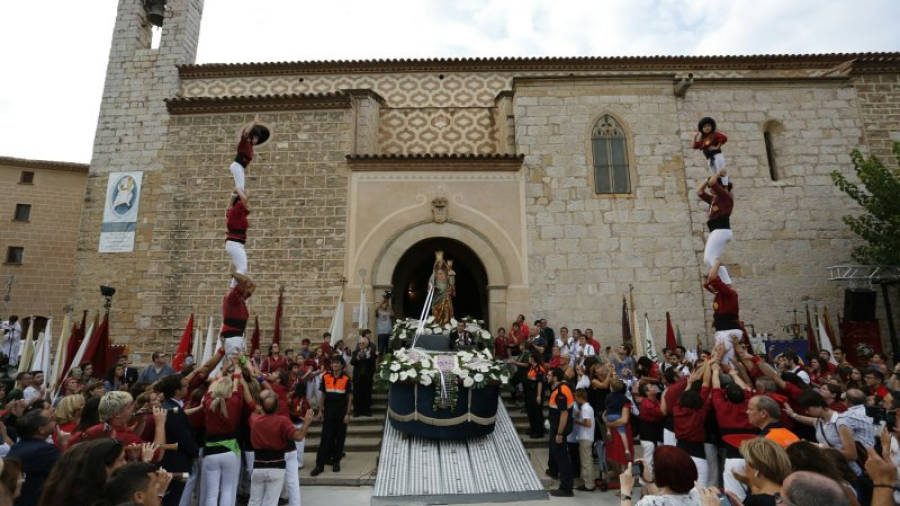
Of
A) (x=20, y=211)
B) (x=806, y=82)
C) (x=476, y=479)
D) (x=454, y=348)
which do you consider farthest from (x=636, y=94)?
(x=20, y=211)

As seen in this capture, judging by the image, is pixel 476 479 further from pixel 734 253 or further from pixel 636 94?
pixel 636 94

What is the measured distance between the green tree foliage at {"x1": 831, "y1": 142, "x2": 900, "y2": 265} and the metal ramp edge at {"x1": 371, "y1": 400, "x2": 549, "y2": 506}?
1095 centimetres

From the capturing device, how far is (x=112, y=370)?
9.95m

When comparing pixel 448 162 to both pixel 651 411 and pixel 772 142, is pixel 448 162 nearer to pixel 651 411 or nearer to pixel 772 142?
pixel 651 411

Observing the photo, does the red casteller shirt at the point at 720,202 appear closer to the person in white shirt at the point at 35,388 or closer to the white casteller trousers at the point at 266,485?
the white casteller trousers at the point at 266,485

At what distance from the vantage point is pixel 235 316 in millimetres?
5996

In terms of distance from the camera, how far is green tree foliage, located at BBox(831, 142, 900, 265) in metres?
12.1

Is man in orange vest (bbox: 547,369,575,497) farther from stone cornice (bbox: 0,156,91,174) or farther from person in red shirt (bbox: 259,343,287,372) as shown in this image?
stone cornice (bbox: 0,156,91,174)

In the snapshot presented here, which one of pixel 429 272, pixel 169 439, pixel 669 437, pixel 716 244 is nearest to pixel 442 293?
pixel 429 272

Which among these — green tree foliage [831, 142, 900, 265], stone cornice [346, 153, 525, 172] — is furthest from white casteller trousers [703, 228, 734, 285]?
green tree foliage [831, 142, 900, 265]

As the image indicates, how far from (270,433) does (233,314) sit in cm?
162

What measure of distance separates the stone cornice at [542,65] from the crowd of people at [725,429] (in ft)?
33.5

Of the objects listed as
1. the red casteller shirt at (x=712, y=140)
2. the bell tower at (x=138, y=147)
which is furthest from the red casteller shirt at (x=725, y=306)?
the bell tower at (x=138, y=147)

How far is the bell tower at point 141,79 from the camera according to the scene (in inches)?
588
